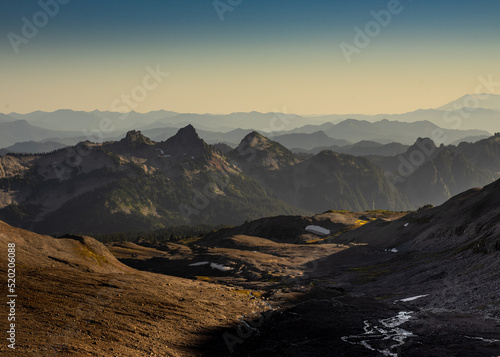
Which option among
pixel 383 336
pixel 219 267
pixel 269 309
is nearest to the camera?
pixel 383 336

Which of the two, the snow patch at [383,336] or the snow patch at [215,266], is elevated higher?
the snow patch at [383,336]

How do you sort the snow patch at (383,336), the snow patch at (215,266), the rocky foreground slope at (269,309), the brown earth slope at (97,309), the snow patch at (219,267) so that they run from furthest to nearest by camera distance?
the snow patch at (215,266)
the snow patch at (219,267)
the snow patch at (383,336)
the rocky foreground slope at (269,309)
the brown earth slope at (97,309)

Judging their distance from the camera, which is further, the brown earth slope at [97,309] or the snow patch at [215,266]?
the snow patch at [215,266]

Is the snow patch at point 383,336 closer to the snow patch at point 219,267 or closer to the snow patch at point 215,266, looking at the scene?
the snow patch at point 219,267

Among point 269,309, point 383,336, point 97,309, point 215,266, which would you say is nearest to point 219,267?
point 215,266

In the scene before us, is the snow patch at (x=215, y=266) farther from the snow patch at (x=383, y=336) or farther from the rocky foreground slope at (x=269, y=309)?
the snow patch at (x=383, y=336)

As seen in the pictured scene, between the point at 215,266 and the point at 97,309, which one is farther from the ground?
the point at 97,309

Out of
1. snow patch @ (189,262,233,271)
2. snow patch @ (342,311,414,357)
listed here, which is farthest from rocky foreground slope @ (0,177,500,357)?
snow patch @ (189,262,233,271)

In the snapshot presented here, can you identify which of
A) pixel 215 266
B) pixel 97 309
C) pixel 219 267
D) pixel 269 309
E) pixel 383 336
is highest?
pixel 97 309

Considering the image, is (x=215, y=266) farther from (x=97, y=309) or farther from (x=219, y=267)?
(x=97, y=309)

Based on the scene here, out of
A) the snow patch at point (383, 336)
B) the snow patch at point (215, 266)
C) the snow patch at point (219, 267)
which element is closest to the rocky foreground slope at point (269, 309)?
the snow patch at point (383, 336)

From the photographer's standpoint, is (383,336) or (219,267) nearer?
(383,336)

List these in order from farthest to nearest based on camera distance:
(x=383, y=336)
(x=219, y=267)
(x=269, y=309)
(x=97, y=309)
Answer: (x=219, y=267) → (x=269, y=309) → (x=383, y=336) → (x=97, y=309)

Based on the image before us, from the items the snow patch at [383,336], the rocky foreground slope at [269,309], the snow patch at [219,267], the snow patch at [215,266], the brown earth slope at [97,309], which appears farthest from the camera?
the snow patch at [215,266]
